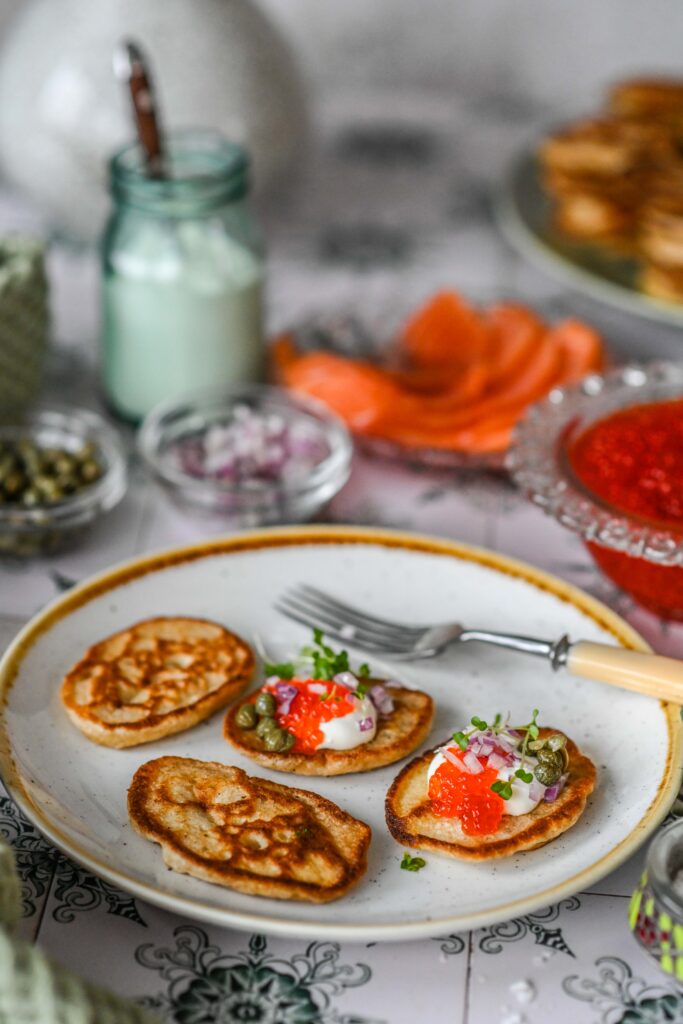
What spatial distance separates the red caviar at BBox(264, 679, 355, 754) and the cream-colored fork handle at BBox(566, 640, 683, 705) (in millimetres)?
286

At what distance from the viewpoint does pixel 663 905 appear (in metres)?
1.16

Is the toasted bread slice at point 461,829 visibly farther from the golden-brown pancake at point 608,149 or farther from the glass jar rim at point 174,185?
the golden-brown pancake at point 608,149

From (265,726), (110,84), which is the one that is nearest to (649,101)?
(110,84)

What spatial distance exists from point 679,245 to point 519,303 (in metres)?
0.35

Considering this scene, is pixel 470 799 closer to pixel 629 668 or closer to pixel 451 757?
pixel 451 757

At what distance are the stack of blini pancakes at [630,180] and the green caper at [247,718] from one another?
4.18 feet

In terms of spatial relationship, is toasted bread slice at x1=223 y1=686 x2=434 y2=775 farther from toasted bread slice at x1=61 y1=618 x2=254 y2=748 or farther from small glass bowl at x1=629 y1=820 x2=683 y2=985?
small glass bowl at x1=629 y1=820 x2=683 y2=985

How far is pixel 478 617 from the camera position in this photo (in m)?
1.71

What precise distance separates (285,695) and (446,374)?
3.14 feet

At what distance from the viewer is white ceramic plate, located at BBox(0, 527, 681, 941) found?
48.9 inches

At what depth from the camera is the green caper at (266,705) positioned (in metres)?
1.46

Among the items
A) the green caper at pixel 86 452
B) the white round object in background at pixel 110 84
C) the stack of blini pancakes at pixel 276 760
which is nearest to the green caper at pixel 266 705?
the stack of blini pancakes at pixel 276 760

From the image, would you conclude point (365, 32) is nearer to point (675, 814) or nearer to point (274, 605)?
point (274, 605)

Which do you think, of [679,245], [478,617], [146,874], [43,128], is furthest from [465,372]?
[146,874]
